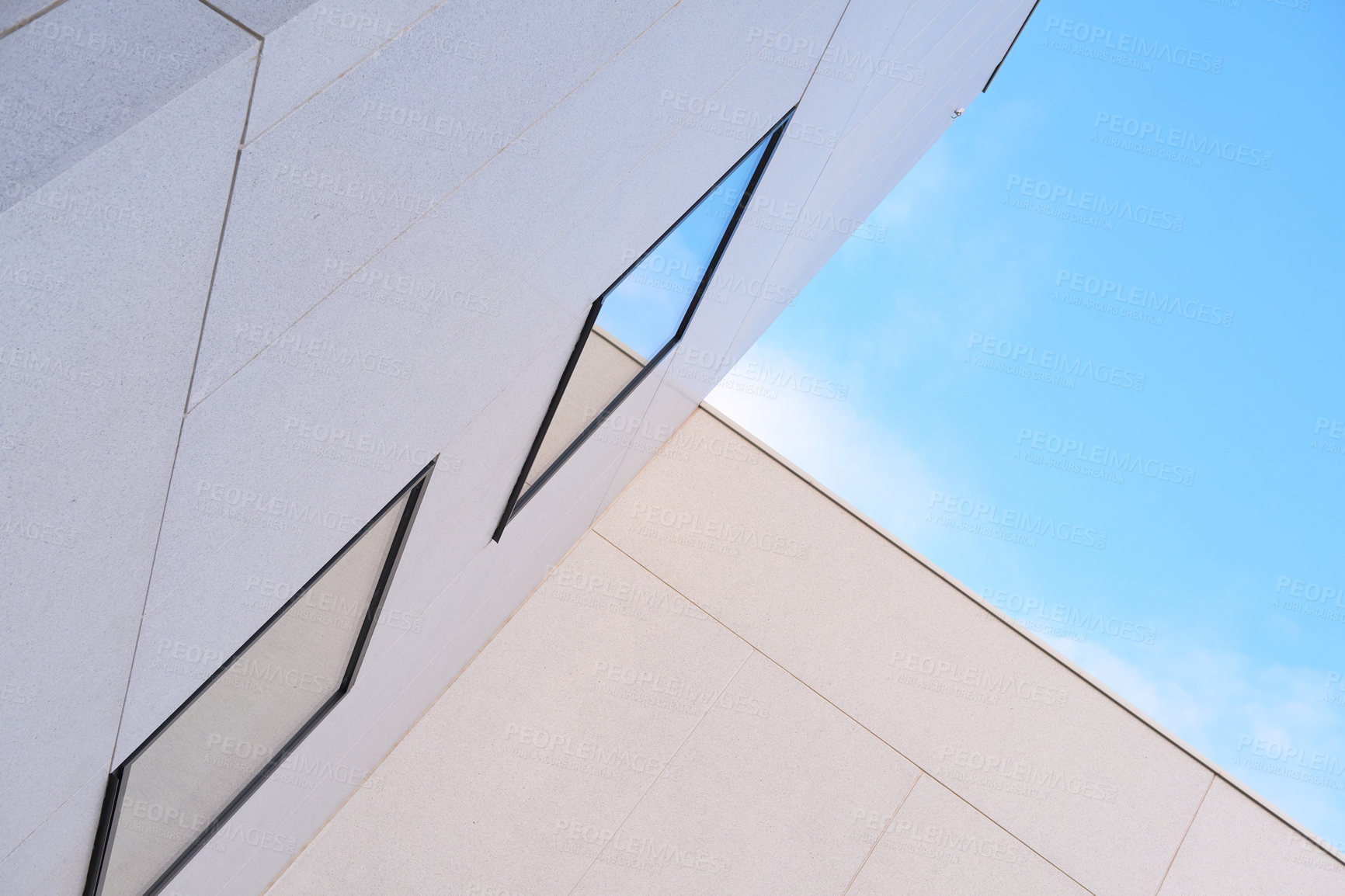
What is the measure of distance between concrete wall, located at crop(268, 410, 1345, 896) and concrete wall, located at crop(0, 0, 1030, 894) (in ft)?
6.69

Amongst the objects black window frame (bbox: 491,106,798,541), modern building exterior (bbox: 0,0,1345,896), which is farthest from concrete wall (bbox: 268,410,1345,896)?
black window frame (bbox: 491,106,798,541)

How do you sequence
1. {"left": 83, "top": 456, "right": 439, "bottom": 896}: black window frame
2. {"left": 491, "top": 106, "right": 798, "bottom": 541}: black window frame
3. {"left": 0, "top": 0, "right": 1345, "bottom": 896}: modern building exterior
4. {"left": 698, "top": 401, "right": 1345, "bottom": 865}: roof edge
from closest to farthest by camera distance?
1. {"left": 0, "top": 0, "right": 1345, "bottom": 896}: modern building exterior
2. {"left": 83, "top": 456, "right": 439, "bottom": 896}: black window frame
3. {"left": 491, "top": 106, "right": 798, "bottom": 541}: black window frame
4. {"left": 698, "top": 401, "right": 1345, "bottom": 865}: roof edge

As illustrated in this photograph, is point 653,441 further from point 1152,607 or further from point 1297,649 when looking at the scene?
point 1297,649

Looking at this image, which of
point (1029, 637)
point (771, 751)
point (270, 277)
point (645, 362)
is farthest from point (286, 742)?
point (1029, 637)

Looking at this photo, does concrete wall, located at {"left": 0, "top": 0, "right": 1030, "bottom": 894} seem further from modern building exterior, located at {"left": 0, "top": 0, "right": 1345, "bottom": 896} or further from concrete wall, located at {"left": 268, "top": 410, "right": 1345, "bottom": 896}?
concrete wall, located at {"left": 268, "top": 410, "right": 1345, "bottom": 896}

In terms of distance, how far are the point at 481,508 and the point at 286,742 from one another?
1195 mm

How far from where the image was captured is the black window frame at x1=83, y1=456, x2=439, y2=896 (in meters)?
2.59

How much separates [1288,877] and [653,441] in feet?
16.6

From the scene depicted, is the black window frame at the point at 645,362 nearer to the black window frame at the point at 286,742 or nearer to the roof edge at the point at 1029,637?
the black window frame at the point at 286,742

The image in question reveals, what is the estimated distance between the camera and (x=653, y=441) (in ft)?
22.6

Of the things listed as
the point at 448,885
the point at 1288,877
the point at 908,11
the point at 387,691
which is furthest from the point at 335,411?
the point at 1288,877

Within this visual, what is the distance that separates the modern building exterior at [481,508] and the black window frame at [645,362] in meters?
0.04

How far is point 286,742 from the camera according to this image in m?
3.95

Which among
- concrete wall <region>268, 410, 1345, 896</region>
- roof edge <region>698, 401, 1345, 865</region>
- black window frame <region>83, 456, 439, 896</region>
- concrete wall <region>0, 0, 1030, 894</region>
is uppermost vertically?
concrete wall <region>0, 0, 1030, 894</region>
